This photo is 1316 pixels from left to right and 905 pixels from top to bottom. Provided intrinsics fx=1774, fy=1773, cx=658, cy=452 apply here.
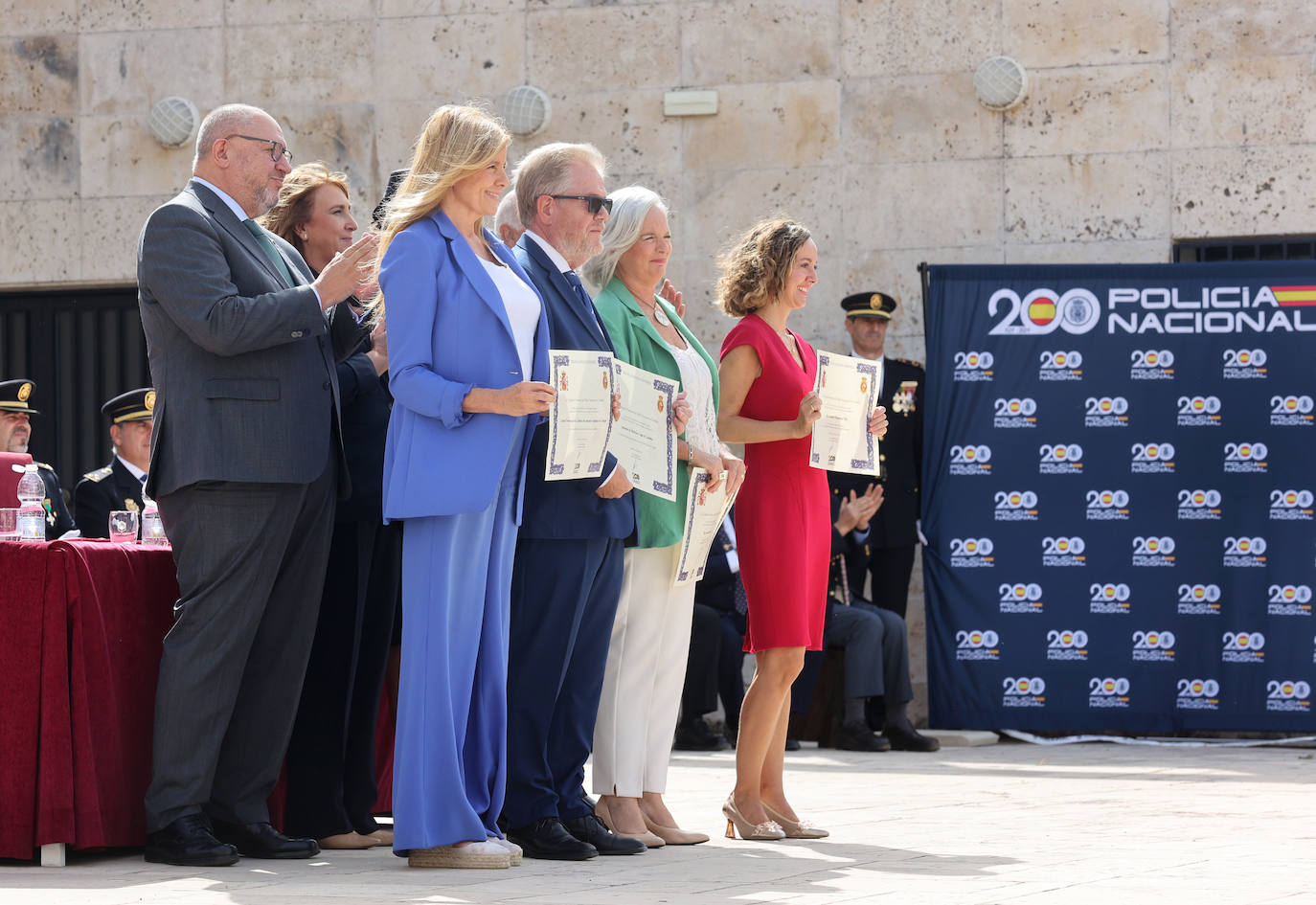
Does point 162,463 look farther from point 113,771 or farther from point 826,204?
point 826,204

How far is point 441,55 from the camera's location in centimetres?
1080

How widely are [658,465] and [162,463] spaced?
4.40 ft

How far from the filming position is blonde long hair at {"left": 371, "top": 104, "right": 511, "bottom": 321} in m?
4.61

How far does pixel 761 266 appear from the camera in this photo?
5672 millimetres

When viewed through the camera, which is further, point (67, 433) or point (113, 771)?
point (67, 433)

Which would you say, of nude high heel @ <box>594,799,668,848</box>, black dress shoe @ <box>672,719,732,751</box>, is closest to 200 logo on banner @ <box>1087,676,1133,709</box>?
black dress shoe @ <box>672,719,732,751</box>

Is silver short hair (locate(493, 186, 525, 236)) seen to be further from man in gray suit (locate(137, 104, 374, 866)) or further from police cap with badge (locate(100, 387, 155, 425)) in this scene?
police cap with badge (locate(100, 387, 155, 425))

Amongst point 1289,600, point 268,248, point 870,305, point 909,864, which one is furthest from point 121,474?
point 1289,600

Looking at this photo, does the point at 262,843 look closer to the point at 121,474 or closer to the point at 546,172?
the point at 546,172

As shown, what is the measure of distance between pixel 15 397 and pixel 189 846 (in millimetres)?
4892

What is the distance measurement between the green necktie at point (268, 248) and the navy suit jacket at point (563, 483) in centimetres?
65

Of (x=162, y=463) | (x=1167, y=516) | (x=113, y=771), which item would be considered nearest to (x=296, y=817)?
(x=113, y=771)

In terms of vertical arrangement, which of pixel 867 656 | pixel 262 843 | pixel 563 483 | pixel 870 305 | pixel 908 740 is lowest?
pixel 908 740

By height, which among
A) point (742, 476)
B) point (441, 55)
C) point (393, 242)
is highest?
point (441, 55)
